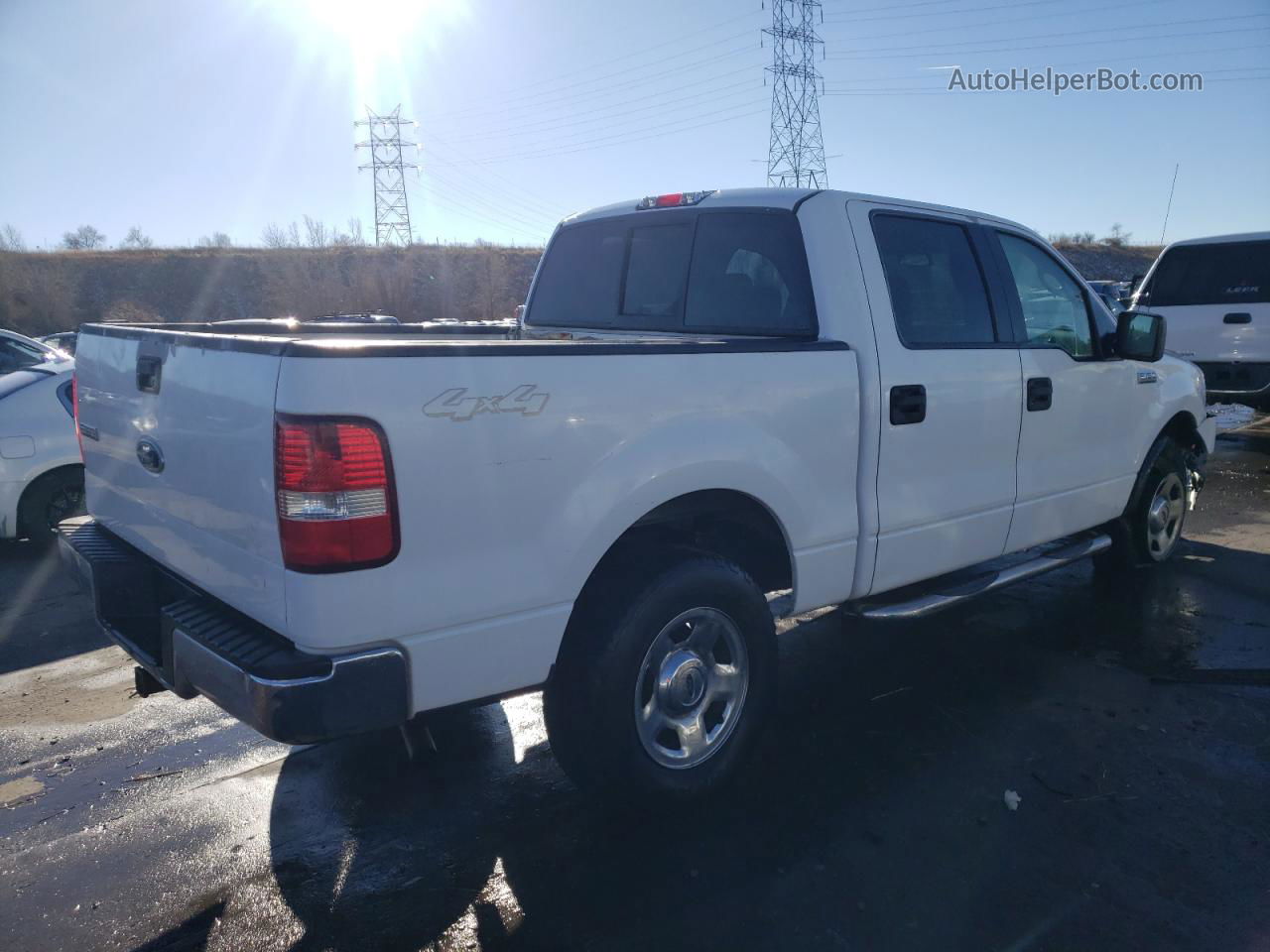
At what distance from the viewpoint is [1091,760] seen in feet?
11.6

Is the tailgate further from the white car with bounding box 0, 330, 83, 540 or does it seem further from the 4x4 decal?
the white car with bounding box 0, 330, 83, 540

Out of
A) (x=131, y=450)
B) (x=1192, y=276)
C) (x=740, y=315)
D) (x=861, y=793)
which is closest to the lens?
(x=131, y=450)

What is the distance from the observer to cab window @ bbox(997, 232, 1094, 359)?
14.7 feet

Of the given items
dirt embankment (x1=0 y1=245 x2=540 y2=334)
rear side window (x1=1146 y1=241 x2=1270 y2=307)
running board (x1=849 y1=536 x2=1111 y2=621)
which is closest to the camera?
running board (x1=849 y1=536 x2=1111 y2=621)

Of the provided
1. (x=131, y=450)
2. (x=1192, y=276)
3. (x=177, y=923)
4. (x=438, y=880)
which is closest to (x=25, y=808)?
(x=177, y=923)

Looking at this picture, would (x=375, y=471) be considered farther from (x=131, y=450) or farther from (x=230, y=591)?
(x=131, y=450)

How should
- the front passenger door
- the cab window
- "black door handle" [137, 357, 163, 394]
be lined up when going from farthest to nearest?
the cab window → the front passenger door → "black door handle" [137, 357, 163, 394]

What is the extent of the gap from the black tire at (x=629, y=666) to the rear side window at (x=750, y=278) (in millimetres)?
1108

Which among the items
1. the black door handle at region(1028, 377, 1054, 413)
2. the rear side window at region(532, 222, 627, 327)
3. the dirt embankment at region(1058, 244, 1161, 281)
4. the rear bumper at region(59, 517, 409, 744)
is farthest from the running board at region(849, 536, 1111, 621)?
the dirt embankment at region(1058, 244, 1161, 281)

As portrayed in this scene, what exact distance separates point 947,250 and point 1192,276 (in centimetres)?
804

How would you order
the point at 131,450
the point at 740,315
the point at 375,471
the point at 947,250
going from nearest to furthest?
the point at 375,471 < the point at 131,450 < the point at 740,315 < the point at 947,250

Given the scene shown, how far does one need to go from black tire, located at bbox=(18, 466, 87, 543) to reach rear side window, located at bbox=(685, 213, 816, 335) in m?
4.91

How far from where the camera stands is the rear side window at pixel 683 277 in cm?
370

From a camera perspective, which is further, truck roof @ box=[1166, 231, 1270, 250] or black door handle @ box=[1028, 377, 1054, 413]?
truck roof @ box=[1166, 231, 1270, 250]
